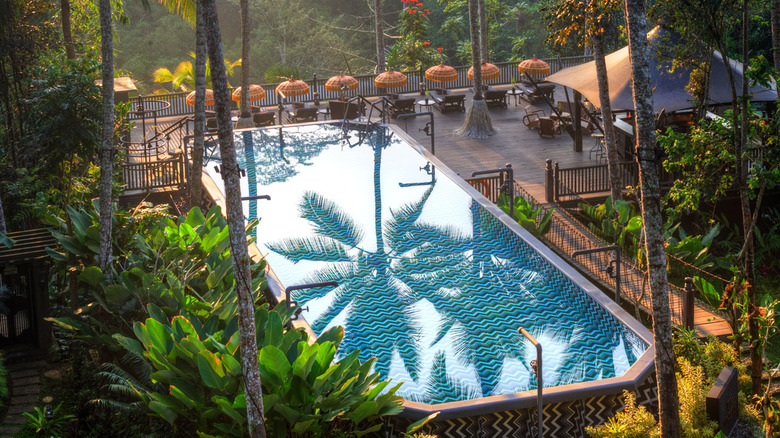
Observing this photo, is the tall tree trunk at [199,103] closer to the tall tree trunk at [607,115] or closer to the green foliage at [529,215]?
the green foliage at [529,215]

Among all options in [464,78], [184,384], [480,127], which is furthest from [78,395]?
[464,78]

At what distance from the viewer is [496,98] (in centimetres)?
2833

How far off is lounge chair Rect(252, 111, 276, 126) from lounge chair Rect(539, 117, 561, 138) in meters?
8.44

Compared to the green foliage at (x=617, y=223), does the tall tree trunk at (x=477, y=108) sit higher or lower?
higher

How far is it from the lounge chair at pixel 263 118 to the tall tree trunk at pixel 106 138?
46.7ft

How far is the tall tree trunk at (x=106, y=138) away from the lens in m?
12.1

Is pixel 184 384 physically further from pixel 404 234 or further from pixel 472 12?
pixel 472 12

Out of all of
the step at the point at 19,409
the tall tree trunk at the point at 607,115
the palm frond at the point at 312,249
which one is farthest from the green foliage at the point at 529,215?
the step at the point at 19,409

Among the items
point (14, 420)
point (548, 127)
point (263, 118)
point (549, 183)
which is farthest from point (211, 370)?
point (263, 118)

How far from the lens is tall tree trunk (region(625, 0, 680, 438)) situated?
8523 mm

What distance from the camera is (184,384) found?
8922 mm

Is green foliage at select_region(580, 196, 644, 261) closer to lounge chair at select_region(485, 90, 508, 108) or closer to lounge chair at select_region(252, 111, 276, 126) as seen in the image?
lounge chair at select_region(485, 90, 508, 108)

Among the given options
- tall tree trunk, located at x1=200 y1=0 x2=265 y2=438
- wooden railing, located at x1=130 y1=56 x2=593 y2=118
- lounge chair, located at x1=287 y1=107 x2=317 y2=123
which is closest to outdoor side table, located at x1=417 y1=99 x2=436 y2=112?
wooden railing, located at x1=130 y1=56 x2=593 y2=118

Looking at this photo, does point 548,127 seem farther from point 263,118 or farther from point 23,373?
point 23,373
